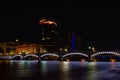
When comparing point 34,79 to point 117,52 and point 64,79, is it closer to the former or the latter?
point 64,79

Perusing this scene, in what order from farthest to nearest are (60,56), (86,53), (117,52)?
(60,56) → (86,53) → (117,52)

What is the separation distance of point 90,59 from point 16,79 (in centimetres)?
11946

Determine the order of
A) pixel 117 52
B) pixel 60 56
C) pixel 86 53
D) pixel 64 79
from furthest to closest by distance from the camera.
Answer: pixel 60 56 → pixel 86 53 → pixel 117 52 → pixel 64 79

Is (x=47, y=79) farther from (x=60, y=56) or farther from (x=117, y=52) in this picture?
(x=60, y=56)

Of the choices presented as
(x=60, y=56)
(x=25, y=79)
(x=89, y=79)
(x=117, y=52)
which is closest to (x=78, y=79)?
(x=89, y=79)

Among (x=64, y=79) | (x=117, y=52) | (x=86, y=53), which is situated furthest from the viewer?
(x=86, y=53)

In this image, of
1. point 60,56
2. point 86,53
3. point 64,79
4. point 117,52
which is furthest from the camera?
point 60,56

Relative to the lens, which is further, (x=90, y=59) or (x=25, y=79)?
(x=90, y=59)

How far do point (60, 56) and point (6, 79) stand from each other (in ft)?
447

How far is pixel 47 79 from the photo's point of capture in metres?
54.2

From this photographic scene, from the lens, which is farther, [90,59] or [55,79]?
[90,59]

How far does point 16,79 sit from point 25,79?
4.79 ft

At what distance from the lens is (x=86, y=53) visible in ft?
582

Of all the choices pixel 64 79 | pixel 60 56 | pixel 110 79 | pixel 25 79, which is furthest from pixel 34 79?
pixel 60 56
